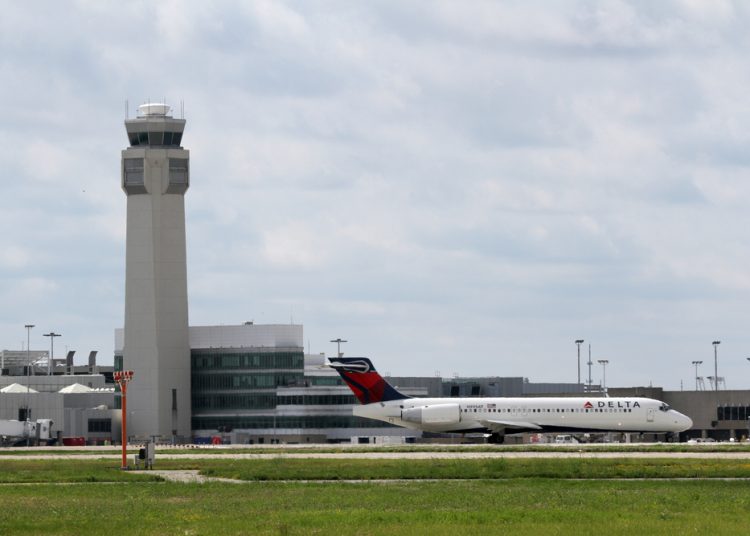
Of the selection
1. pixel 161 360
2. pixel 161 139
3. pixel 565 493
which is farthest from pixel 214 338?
pixel 565 493

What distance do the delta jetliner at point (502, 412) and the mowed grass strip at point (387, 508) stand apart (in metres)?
57.8

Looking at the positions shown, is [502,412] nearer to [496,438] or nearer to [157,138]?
[496,438]

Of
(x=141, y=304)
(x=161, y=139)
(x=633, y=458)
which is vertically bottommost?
(x=633, y=458)

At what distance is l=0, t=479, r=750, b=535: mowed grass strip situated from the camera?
40.9m

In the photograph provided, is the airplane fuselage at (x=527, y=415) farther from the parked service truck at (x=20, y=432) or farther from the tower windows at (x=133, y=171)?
the tower windows at (x=133, y=171)

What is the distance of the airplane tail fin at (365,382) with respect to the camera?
118812 millimetres

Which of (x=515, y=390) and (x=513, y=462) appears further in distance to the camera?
(x=515, y=390)

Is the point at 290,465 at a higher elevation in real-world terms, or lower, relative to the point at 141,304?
lower

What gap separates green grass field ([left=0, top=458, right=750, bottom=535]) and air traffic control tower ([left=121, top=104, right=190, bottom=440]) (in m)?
90.4

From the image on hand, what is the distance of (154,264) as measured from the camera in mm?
162375

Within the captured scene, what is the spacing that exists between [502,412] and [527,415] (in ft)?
6.79

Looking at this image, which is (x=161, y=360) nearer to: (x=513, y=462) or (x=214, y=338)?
(x=214, y=338)

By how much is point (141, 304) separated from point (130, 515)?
118835 mm

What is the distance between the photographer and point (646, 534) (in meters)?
38.6
